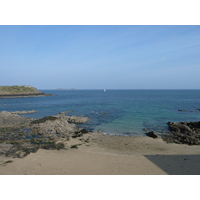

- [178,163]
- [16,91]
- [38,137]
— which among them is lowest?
[38,137]

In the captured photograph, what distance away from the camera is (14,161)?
10.9m

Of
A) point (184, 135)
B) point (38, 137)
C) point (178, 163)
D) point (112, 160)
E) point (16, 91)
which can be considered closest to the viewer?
point (178, 163)

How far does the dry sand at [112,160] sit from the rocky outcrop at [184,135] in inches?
60.2

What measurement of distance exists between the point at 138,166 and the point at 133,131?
450 inches

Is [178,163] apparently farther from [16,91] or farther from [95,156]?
[16,91]

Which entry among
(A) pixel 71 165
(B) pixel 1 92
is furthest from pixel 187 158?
(B) pixel 1 92

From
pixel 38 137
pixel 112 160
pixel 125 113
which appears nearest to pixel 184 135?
pixel 112 160

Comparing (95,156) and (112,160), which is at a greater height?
(112,160)

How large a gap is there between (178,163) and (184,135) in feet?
30.0

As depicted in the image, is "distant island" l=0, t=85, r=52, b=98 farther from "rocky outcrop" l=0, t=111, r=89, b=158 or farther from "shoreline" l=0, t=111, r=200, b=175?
"shoreline" l=0, t=111, r=200, b=175

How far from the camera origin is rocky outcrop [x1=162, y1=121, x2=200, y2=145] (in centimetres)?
1684

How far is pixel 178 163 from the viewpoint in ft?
36.3

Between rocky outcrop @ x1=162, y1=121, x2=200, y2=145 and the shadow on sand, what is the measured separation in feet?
15.0

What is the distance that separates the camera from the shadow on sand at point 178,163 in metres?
9.64
